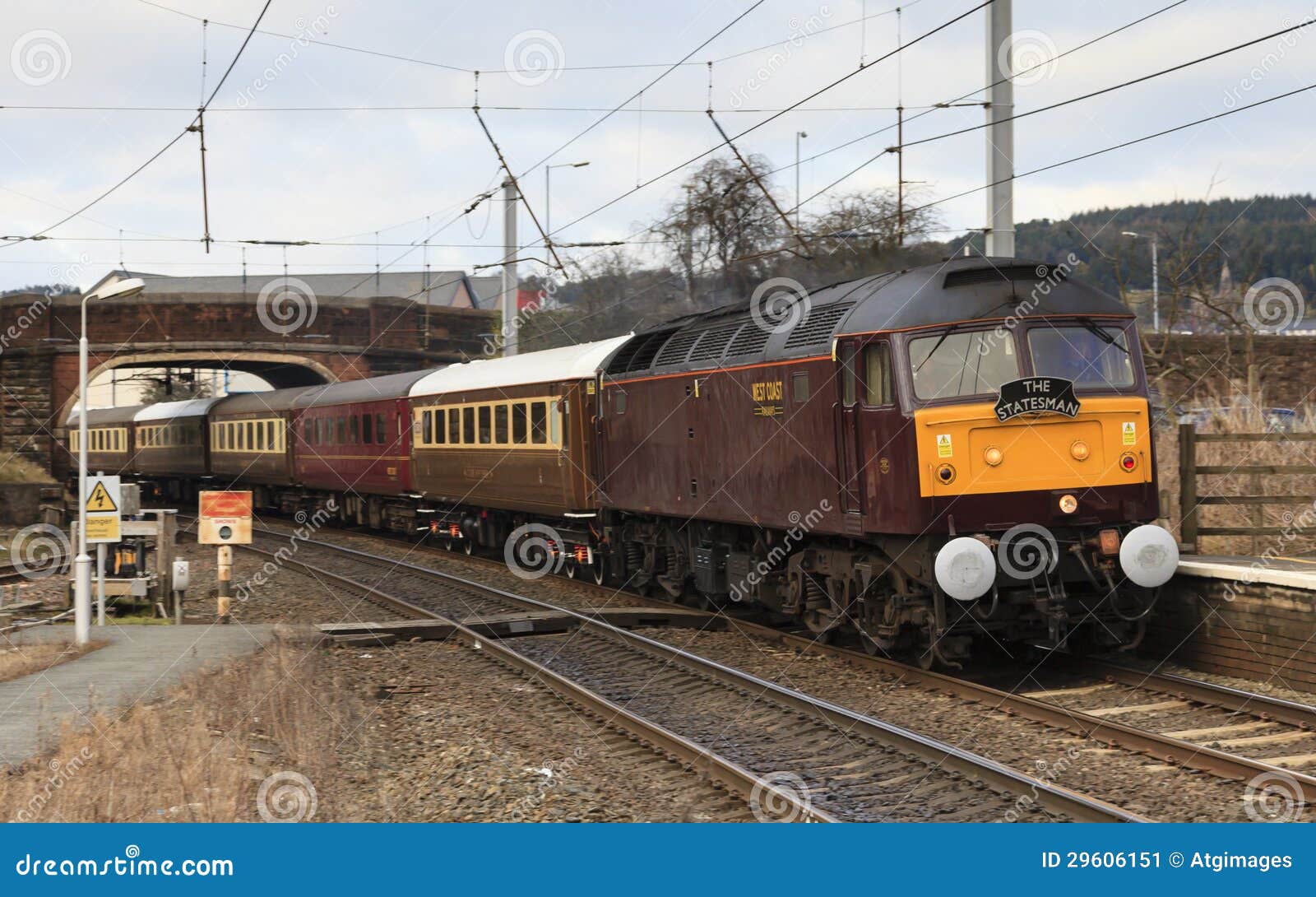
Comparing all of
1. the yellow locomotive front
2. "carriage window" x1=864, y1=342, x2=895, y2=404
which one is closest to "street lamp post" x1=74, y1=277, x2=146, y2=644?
"carriage window" x1=864, y1=342, x2=895, y2=404

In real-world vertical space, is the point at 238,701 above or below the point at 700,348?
below

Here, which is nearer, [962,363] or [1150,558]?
[1150,558]

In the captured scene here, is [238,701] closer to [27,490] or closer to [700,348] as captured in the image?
[700,348]

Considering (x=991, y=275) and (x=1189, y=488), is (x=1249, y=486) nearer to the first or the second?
(x=1189, y=488)

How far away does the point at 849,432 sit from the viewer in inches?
495

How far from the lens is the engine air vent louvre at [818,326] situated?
42.6 feet

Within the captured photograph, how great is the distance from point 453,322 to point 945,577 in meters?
Answer: 44.0

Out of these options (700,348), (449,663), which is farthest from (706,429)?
(449,663)

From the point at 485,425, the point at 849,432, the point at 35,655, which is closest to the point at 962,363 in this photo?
the point at 849,432

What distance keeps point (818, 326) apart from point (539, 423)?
30.1 ft

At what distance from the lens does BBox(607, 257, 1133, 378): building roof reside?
39.6 feet

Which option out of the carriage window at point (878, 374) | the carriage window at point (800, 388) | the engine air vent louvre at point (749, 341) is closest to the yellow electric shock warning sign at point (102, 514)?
the engine air vent louvre at point (749, 341)

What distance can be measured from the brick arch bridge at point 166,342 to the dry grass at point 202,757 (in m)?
36.9

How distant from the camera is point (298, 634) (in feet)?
49.9
